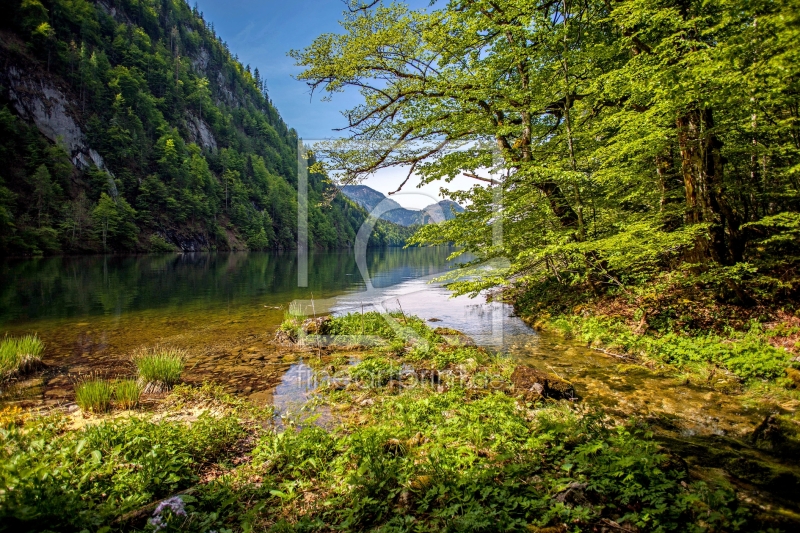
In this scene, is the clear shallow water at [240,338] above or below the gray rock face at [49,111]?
below

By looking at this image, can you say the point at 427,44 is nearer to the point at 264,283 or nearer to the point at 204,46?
the point at 264,283

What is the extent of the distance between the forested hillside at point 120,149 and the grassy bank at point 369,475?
995 cm

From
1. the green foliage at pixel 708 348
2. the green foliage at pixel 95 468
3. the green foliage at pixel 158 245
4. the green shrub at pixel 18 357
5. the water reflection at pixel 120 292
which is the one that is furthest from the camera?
the green foliage at pixel 158 245

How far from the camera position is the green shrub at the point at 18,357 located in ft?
27.3

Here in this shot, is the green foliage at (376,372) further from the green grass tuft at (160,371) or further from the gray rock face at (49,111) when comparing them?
the gray rock face at (49,111)

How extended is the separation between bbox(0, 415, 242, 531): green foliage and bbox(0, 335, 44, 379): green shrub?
416 centimetres

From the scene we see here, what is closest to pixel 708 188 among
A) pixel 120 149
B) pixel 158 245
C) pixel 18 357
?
pixel 18 357

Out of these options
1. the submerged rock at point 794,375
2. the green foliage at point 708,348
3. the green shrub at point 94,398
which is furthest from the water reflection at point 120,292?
the submerged rock at point 794,375

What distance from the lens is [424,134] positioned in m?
13.1

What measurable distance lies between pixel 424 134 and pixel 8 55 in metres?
95.1

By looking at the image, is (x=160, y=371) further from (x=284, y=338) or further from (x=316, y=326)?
(x=316, y=326)

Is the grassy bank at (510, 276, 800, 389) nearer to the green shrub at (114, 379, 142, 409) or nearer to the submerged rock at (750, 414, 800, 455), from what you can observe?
the submerged rock at (750, 414, 800, 455)

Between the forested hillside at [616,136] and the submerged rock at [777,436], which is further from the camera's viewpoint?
the forested hillside at [616,136]

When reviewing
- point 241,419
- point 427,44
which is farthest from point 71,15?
point 241,419
